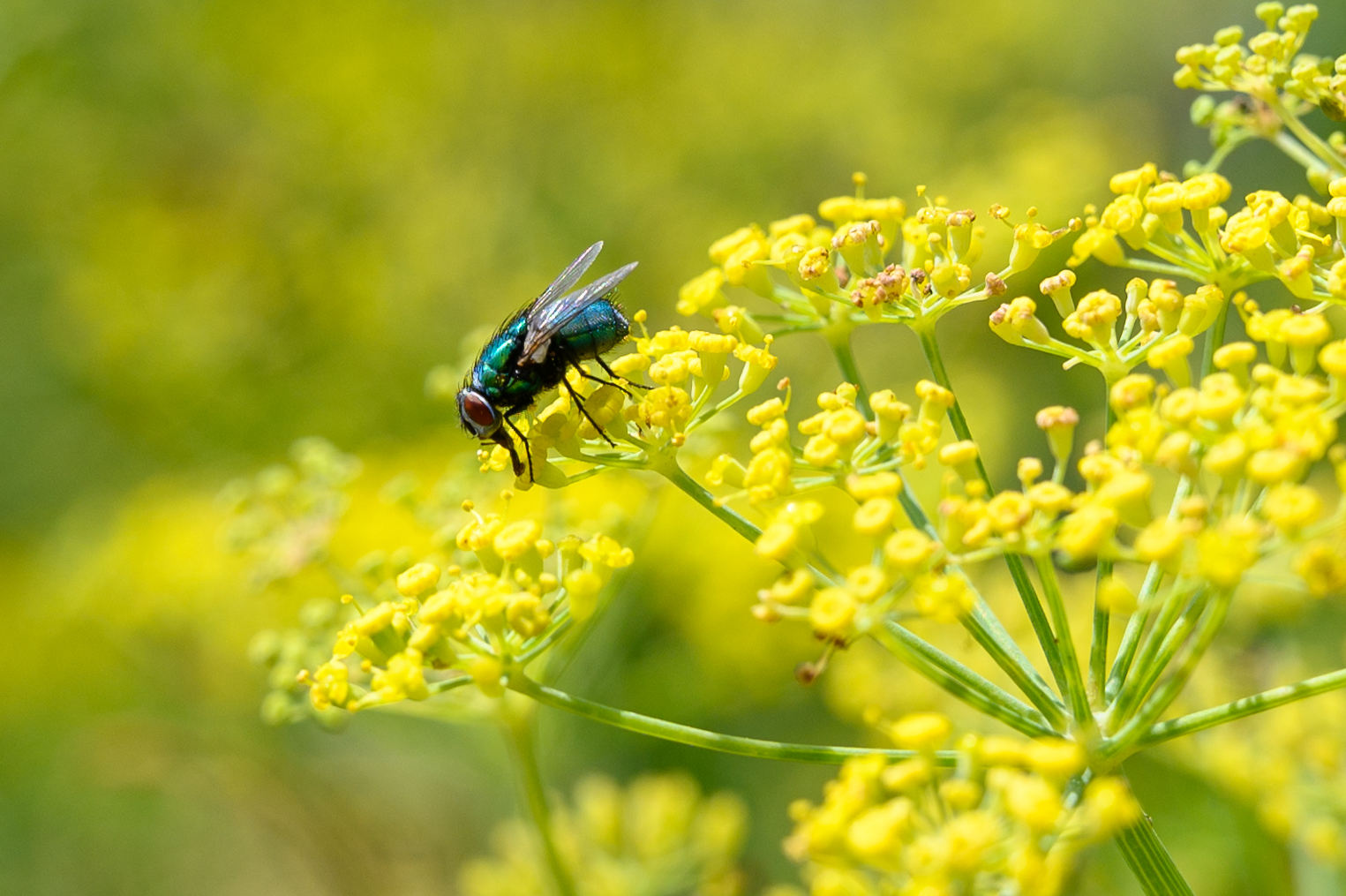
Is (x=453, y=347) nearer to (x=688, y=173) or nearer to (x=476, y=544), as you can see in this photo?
(x=688, y=173)

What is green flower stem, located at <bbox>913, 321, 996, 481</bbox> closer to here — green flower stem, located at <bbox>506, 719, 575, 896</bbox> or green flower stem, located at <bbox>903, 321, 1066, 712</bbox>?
green flower stem, located at <bbox>903, 321, 1066, 712</bbox>

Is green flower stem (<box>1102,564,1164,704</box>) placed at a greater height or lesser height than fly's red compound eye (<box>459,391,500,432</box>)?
lesser

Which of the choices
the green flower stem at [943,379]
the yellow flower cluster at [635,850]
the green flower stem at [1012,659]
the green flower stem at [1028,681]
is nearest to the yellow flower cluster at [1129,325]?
the green flower stem at [943,379]

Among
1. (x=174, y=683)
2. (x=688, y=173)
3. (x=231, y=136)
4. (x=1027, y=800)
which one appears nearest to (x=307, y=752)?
(x=174, y=683)

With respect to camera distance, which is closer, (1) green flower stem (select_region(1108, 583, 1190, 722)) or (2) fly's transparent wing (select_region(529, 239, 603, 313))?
(1) green flower stem (select_region(1108, 583, 1190, 722))

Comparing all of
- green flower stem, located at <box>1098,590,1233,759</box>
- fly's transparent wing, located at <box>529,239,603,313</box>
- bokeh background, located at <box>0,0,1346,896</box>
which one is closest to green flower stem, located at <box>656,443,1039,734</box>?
green flower stem, located at <box>1098,590,1233,759</box>
